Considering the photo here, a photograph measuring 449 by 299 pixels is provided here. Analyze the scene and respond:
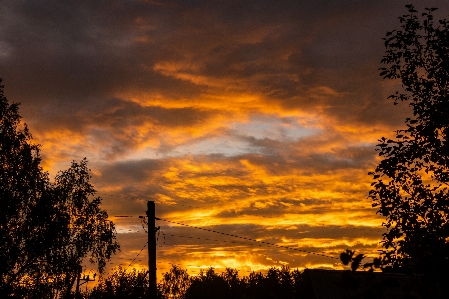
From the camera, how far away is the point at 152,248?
2291cm

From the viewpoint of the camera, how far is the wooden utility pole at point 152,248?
876 inches

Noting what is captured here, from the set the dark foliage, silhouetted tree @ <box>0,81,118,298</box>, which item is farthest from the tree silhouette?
silhouetted tree @ <box>0,81,118,298</box>

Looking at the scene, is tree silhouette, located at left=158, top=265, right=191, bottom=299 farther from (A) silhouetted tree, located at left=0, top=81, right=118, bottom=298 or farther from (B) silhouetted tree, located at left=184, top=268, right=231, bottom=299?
(A) silhouetted tree, located at left=0, top=81, right=118, bottom=298

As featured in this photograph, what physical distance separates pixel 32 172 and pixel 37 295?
766 centimetres

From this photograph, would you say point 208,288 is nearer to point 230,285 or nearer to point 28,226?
point 230,285

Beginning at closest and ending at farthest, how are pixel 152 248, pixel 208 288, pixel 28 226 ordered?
pixel 152 248 → pixel 28 226 → pixel 208 288

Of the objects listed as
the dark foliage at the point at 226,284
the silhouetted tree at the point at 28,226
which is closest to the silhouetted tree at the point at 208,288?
the dark foliage at the point at 226,284

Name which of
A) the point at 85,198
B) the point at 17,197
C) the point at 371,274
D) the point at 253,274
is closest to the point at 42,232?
the point at 17,197

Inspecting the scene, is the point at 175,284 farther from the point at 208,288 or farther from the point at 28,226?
the point at 28,226

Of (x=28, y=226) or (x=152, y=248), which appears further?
(x=28, y=226)

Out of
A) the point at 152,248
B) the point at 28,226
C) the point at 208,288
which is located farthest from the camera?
the point at 208,288

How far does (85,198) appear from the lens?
3984 cm

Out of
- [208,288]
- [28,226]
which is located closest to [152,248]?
[28,226]

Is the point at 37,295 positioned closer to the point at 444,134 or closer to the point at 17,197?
the point at 17,197
